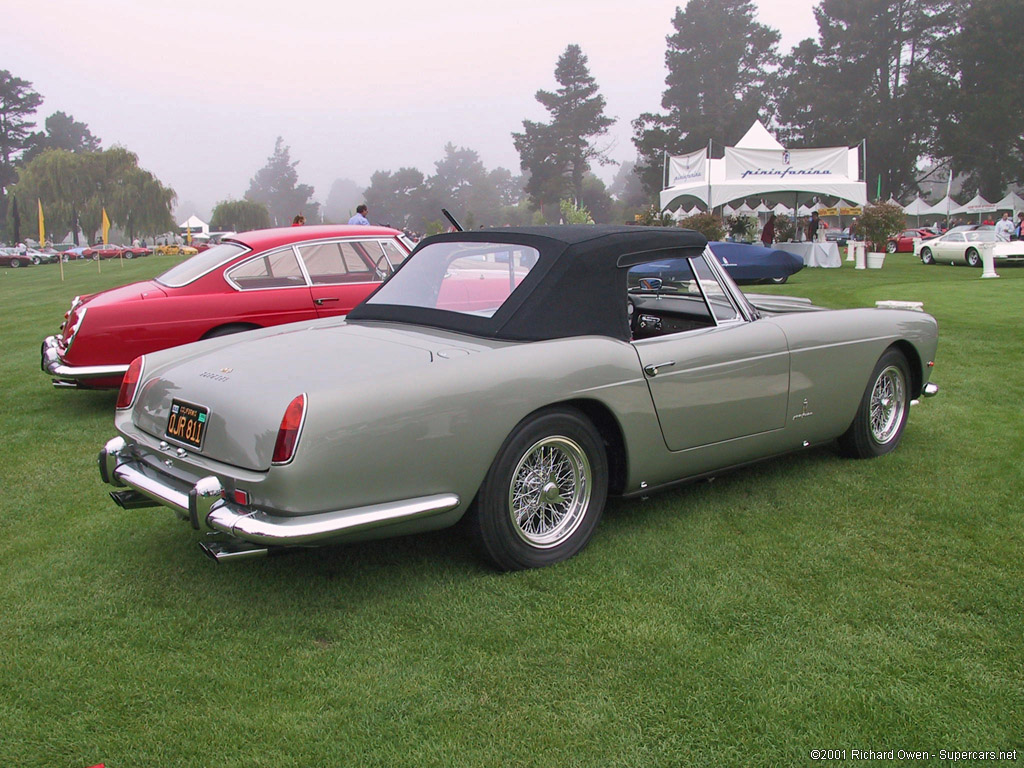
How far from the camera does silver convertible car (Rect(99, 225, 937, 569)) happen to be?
9.85 ft

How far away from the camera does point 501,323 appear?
12.0 ft

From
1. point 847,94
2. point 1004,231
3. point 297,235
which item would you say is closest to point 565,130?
point 847,94

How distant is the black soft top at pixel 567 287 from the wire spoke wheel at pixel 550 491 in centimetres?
49

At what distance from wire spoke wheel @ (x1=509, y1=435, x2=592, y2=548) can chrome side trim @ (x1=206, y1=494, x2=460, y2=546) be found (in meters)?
0.52

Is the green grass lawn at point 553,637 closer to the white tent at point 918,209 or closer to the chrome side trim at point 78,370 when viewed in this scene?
the chrome side trim at point 78,370

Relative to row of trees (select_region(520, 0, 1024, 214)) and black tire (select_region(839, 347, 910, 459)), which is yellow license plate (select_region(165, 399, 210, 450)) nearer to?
black tire (select_region(839, 347, 910, 459))

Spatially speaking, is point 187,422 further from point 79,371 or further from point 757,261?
point 757,261

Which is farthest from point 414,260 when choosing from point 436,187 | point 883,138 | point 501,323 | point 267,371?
point 436,187

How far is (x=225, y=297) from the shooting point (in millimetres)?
6883

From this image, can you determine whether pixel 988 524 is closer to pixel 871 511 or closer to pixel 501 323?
pixel 871 511

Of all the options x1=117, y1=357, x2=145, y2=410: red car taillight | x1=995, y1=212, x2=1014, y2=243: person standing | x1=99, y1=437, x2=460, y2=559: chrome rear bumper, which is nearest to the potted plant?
A: x1=995, y1=212, x2=1014, y2=243: person standing

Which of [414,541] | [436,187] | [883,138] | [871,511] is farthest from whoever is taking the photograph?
[436,187]

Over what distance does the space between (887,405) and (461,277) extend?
2796 millimetres

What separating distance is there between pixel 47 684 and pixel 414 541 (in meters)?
1.59
